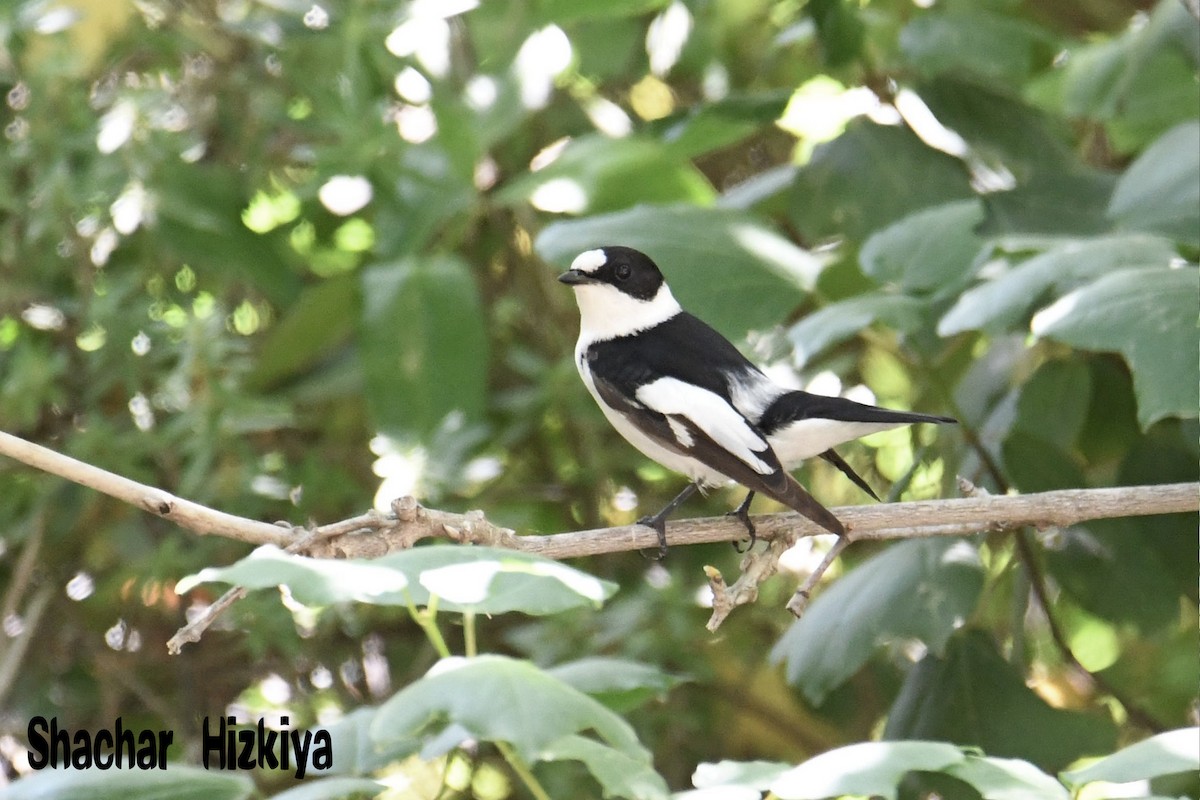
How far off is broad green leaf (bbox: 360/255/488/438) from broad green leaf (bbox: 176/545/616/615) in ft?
5.71

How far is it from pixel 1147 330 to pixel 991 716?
2.62 feet

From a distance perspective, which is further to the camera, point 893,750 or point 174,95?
point 174,95

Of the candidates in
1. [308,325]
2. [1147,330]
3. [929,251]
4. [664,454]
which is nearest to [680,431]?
[664,454]

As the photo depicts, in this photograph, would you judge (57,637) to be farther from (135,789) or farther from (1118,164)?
(1118,164)

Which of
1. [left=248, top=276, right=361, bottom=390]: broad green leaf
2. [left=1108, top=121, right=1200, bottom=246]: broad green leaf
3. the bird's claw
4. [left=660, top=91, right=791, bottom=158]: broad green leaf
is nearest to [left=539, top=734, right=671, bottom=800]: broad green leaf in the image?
the bird's claw

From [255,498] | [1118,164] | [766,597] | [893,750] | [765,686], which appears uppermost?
[893,750]

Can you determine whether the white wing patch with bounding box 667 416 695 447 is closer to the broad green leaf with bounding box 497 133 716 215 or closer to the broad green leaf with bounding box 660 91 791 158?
the broad green leaf with bounding box 660 91 791 158

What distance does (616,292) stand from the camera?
8.54 feet

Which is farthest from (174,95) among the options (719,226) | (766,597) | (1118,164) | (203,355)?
(1118,164)

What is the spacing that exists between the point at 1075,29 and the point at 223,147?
101 inches

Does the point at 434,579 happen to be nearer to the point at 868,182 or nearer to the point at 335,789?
the point at 335,789

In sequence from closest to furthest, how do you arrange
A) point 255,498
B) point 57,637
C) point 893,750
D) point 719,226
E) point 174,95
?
point 893,750 < point 719,226 < point 255,498 < point 57,637 < point 174,95

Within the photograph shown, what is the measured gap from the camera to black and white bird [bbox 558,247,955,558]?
2041 millimetres

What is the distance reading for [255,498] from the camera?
9.59 feet
